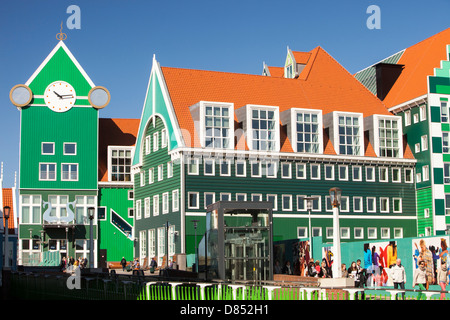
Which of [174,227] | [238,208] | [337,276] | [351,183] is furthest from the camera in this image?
[351,183]

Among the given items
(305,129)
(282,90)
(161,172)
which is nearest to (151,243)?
(161,172)

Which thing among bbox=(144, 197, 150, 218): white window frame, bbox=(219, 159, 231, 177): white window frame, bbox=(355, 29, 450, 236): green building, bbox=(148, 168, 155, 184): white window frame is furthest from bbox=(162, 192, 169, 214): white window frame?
bbox=(355, 29, 450, 236): green building

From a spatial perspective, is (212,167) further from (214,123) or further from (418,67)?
(418,67)

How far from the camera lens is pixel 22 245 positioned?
65.1 meters

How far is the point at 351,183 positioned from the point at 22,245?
28.5 meters

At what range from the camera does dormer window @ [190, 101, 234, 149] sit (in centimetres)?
5738

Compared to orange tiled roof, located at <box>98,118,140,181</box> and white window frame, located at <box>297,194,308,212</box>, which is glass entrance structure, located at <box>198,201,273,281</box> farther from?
orange tiled roof, located at <box>98,118,140,181</box>

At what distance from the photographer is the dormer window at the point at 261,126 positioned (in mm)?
58781

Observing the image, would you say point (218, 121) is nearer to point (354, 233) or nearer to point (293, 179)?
point (293, 179)

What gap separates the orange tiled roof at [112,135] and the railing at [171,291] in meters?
35.2

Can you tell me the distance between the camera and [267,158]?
195 ft

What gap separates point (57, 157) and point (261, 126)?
1923 cm
